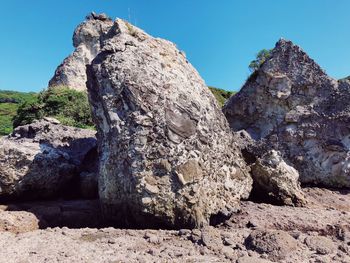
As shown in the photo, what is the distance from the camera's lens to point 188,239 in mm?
3172

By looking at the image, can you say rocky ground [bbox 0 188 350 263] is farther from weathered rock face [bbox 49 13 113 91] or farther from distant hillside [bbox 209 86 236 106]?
weathered rock face [bbox 49 13 113 91]

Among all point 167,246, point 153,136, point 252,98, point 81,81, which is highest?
point 81,81

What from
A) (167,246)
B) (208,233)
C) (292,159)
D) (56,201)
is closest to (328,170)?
(292,159)

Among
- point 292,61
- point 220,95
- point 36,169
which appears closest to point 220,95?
point 220,95

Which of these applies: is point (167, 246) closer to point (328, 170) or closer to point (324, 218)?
point (324, 218)

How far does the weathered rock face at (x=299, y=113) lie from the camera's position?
573cm

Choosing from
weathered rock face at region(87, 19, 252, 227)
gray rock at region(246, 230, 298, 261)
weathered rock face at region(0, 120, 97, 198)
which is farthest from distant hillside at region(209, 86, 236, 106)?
gray rock at region(246, 230, 298, 261)

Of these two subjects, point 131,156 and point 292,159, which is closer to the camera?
point 131,156

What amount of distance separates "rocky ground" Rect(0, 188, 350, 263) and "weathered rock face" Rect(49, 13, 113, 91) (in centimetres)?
1897

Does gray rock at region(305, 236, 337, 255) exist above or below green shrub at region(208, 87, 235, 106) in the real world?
below

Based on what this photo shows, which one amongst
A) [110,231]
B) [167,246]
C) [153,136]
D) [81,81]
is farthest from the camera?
[81,81]

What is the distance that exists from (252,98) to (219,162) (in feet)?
9.49

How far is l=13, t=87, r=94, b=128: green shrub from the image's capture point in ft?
42.4

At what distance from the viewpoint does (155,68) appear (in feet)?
13.6
